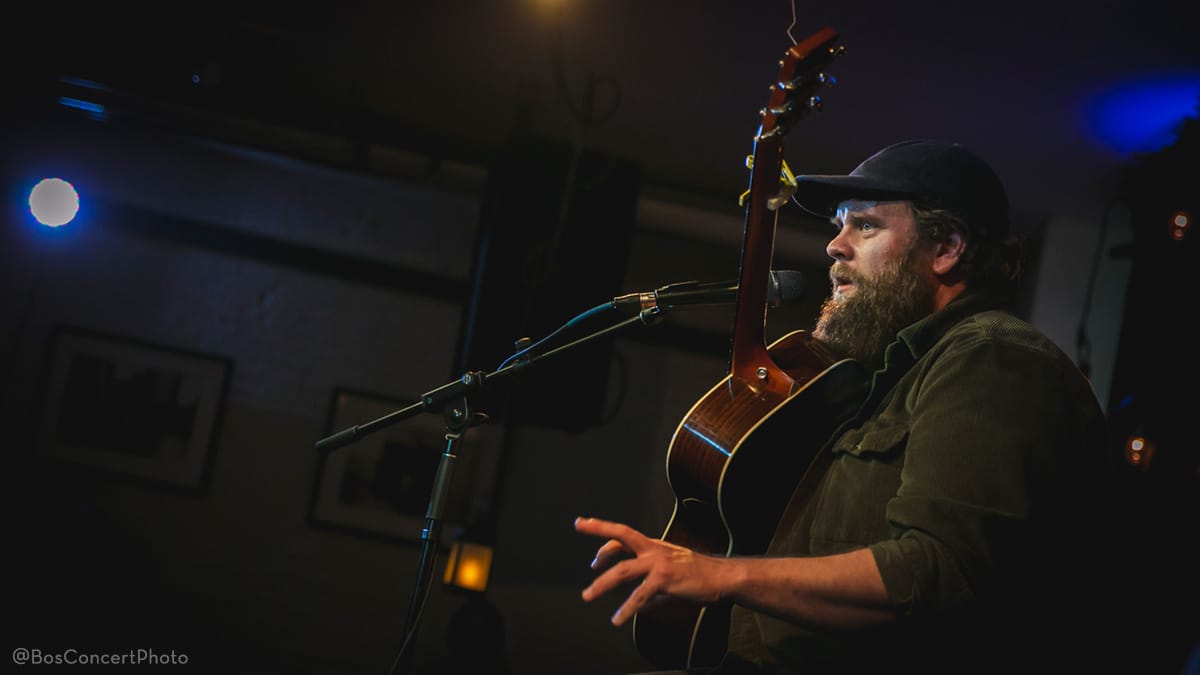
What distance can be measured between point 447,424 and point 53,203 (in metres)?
4.91

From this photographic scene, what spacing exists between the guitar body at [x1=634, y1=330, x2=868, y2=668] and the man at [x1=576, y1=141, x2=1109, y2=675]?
0.19 feet

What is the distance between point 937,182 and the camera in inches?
72.6

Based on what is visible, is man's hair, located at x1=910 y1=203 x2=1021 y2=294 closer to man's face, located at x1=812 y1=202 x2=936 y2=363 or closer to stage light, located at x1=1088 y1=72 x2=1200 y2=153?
man's face, located at x1=812 y1=202 x2=936 y2=363

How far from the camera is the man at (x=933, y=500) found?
1.32 m

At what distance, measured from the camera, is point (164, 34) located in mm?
4680

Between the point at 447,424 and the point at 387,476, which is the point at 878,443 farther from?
the point at 387,476

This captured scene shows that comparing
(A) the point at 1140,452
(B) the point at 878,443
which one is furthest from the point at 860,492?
(A) the point at 1140,452

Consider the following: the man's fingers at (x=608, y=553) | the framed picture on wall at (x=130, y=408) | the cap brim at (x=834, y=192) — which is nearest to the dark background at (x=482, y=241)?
the framed picture on wall at (x=130, y=408)

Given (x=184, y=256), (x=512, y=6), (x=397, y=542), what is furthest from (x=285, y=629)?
(x=512, y=6)

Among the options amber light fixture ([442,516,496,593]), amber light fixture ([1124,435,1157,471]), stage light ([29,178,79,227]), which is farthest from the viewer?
stage light ([29,178,79,227])

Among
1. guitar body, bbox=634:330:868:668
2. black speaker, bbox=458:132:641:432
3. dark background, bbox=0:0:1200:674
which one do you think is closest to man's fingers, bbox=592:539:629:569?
guitar body, bbox=634:330:868:668

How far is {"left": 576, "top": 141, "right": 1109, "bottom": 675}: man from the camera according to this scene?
52.1 inches

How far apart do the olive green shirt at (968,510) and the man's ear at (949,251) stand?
195mm

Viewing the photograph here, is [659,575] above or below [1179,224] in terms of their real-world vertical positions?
below
